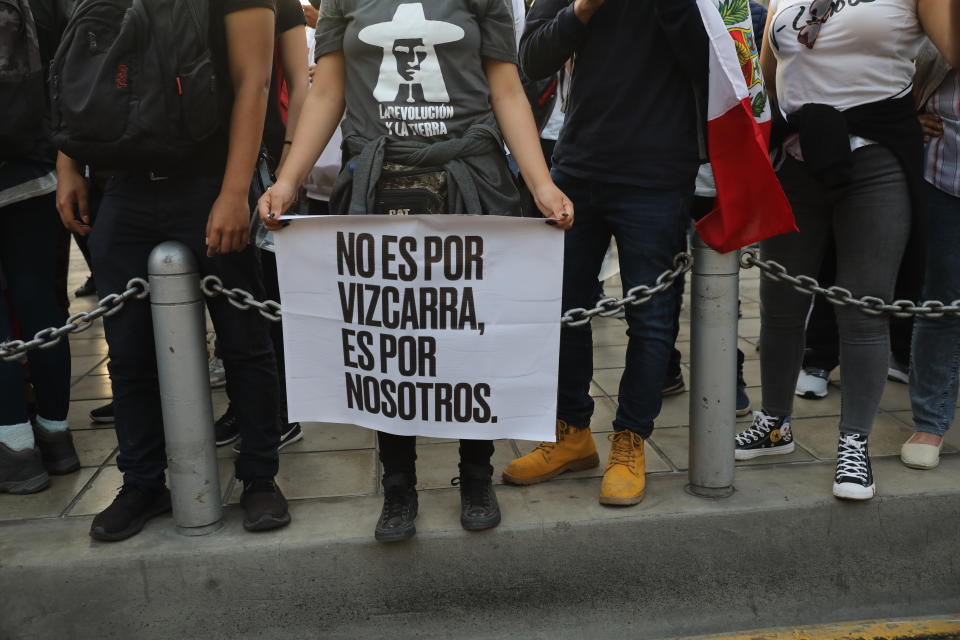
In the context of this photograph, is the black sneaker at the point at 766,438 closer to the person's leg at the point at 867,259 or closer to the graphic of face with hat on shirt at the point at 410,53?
the person's leg at the point at 867,259

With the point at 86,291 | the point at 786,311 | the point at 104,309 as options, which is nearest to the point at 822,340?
the point at 786,311

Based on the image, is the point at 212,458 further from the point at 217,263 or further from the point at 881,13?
the point at 881,13

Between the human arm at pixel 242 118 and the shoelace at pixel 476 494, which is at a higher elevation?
the human arm at pixel 242 118

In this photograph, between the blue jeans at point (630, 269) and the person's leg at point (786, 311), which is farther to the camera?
the person's leg at point (786, 311)

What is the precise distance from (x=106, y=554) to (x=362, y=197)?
1.33 metres

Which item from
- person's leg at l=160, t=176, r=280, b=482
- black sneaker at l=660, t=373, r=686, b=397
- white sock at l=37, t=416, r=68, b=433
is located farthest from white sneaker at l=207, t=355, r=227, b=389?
black sneaker at l=660, t=373, r=686, b=397

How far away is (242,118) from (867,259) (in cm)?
209

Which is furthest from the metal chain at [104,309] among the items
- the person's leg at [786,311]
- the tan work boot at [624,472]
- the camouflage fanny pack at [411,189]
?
the person's leg at [786,311]

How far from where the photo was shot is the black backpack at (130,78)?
2.57 meters

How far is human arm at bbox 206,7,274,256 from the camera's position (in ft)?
9.01

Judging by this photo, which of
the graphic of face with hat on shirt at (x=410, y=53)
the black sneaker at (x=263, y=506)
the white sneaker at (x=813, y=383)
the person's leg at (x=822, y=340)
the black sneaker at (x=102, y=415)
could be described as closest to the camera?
the graphic of face with hat on shirt at (x=410, y=53)

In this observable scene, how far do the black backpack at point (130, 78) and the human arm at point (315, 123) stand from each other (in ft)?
0.98

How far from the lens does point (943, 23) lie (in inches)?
115

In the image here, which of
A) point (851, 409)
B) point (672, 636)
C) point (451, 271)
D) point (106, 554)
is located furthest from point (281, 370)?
point (851, 409)
